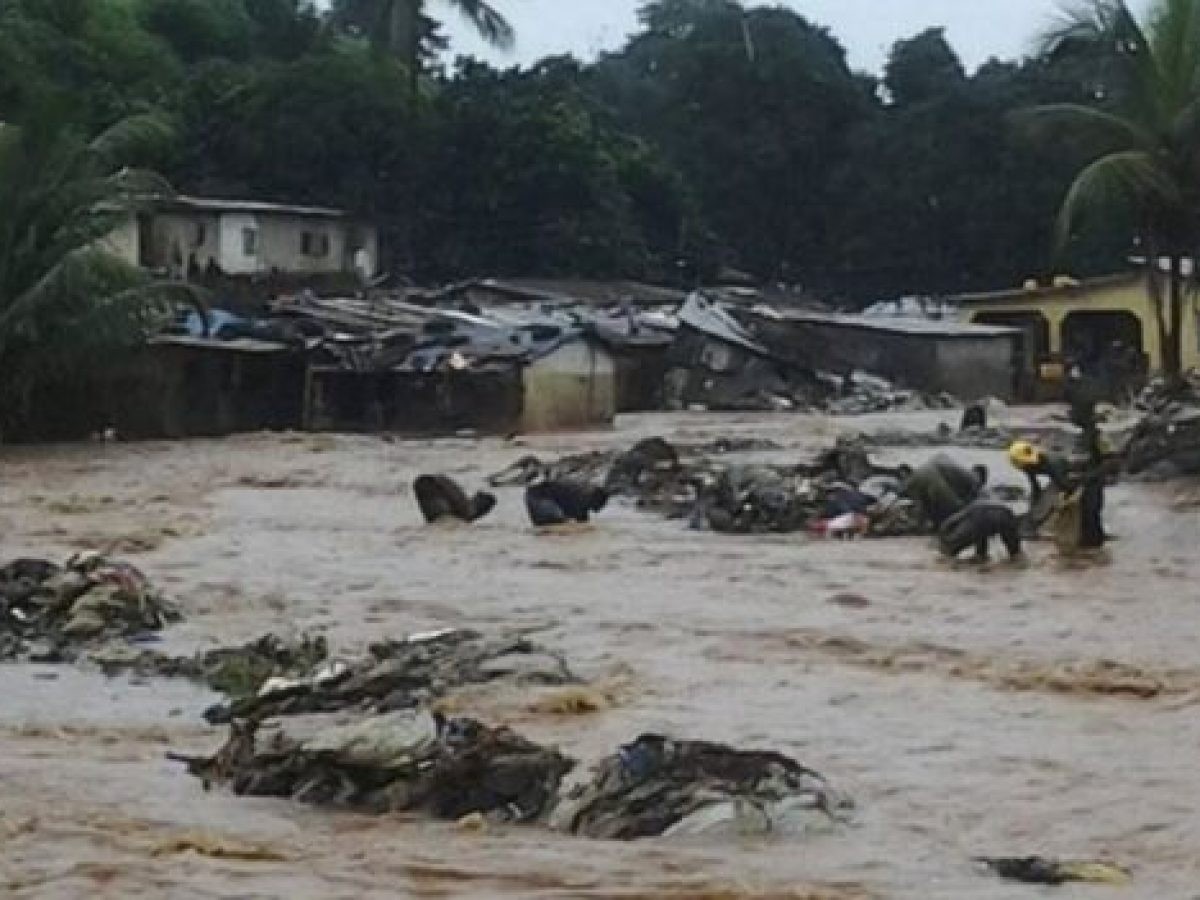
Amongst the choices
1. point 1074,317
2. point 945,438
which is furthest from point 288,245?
point 945,438

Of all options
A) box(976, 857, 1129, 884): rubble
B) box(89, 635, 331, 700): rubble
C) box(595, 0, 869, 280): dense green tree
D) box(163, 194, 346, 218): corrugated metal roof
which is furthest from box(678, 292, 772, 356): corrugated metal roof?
box(976, 857, 1129, 884): rubble

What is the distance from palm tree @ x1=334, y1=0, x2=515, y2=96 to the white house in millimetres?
3658

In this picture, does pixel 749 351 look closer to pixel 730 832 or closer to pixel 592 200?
pixel 592 200

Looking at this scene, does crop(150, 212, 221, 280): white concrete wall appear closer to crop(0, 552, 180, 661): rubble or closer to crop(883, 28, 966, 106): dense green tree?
crop(883, 28, 966, 106): dense green tree

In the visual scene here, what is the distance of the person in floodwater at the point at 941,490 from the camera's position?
19562mm

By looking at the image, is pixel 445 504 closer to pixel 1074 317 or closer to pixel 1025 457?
pixel 1025 457

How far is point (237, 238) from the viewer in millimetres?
47781

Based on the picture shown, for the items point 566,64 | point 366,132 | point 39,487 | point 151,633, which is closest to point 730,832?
point 151,633

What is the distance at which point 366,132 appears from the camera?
51.7 m

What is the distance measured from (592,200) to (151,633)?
40361 mm

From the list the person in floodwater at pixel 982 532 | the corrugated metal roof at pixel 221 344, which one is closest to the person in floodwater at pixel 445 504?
the person in floodwater at pixel 982 532

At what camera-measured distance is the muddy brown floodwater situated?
836 cm

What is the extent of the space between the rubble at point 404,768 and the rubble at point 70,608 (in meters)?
4.18

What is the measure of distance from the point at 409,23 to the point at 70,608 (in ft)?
123
